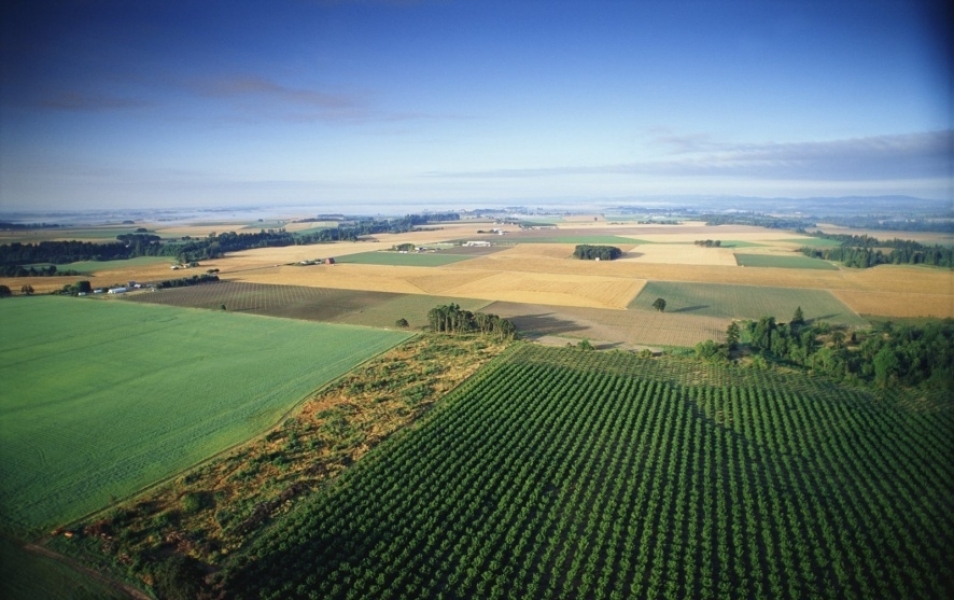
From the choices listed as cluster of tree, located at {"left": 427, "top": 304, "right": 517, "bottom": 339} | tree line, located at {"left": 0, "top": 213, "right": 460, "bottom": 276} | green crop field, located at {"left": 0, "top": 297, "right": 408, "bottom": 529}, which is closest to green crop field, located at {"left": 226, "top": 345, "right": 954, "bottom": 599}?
green crop field, located at {"left": 0, "top": 297, "right": 408, "bottom": 529}

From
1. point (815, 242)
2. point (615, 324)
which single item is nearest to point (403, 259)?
point (615, 324)

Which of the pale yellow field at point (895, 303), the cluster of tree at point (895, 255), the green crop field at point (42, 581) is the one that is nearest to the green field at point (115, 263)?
the green crop field at point (42, 581)

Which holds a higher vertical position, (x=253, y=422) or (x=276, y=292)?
(x=276, y=292)

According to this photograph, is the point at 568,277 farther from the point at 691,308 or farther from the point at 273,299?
the point at 273,299

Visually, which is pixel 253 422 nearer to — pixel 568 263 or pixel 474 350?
pixel 474 350

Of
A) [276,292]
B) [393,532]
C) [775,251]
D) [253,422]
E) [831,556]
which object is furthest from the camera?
[775,251]

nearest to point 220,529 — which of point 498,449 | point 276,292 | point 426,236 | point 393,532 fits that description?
point 393,532

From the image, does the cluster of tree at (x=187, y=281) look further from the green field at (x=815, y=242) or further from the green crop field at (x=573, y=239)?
the green field at (x=815, y=242)
